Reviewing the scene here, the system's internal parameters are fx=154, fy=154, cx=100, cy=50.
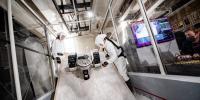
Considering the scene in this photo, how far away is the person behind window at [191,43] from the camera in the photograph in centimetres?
410

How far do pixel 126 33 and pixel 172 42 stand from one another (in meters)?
1.32

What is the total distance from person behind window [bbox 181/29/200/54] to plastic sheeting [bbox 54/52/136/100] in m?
2.46

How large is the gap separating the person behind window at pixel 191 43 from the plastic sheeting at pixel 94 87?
2.46m

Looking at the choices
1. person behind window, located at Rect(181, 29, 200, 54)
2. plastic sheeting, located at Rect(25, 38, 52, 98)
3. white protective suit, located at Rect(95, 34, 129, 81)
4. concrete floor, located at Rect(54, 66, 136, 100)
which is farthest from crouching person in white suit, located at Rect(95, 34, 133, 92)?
person behind window, located at Rect(181, 29, 200, 54)

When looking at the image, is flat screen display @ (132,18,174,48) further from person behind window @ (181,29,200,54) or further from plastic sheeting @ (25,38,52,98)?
plastic sheeting @ (25,38,52,98)

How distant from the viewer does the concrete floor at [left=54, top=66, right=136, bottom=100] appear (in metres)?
2.75

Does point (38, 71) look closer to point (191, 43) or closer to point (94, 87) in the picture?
point (94, 87)

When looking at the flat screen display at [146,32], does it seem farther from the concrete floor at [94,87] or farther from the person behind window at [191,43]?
the concrete floor at [94,87]

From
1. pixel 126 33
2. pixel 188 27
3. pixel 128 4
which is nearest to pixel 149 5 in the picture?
pixel 128 4

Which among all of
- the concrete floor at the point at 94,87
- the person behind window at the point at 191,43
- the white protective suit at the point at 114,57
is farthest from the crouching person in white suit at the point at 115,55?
the person behind window at the point at 191,43

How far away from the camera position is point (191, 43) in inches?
170

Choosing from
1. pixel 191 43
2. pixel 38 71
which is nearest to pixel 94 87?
pixel 38 71

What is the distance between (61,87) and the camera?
289 cm

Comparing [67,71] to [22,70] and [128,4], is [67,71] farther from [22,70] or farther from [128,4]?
[128,4]
